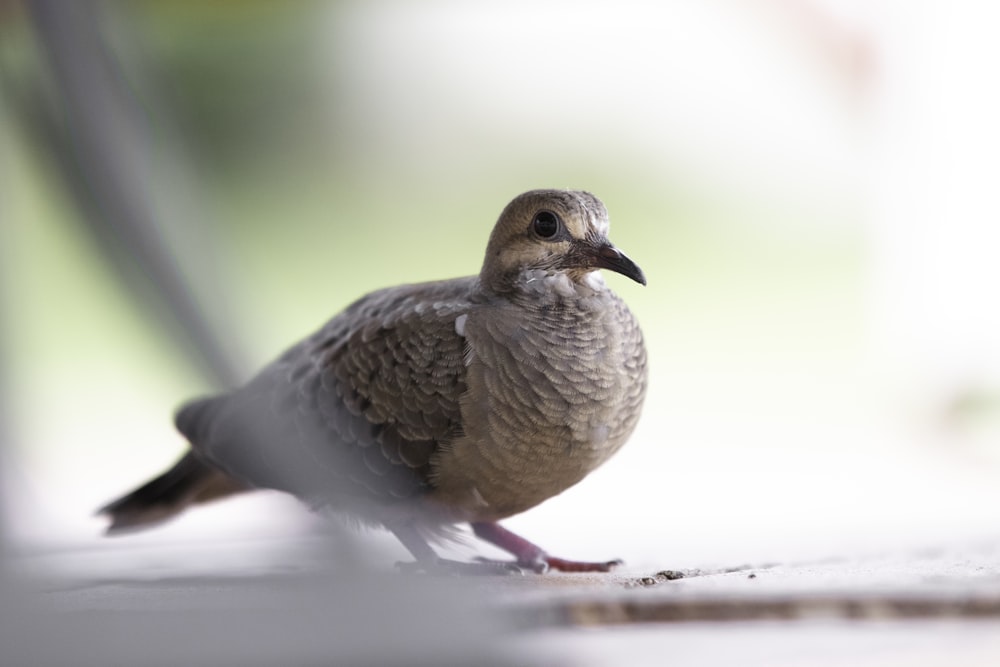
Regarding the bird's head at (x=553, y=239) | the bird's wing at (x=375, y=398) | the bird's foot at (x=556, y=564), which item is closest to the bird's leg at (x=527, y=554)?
the bird's foot at (x=556, y=564)

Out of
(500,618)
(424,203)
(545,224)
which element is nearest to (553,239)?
(545,224)

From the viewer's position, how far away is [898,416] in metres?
3.87

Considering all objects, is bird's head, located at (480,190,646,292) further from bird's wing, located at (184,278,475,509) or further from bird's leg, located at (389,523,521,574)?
bird's leg, located at (389,523,521,574)

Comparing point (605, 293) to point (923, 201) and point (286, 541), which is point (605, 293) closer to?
point (286, 541)

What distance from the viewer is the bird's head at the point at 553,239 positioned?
141 cm

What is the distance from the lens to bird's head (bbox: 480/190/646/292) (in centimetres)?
141

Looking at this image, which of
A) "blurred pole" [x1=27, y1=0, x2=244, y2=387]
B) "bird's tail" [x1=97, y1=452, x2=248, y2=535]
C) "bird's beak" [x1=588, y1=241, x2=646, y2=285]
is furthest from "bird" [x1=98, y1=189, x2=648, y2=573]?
"blurred pole" [x1=27, y1=0, x2=244, y2=387]

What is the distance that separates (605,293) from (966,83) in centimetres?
231

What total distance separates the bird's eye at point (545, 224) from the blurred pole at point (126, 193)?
0.56 m

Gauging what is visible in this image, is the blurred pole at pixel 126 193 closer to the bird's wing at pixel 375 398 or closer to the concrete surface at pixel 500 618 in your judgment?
the concrete surface at pixel 500 618

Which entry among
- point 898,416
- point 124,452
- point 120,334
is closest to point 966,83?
point 898,416

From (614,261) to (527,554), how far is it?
389 millimetres

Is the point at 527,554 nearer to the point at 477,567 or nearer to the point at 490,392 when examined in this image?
the point at 477,567

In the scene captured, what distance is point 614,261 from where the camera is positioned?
1384 mm
